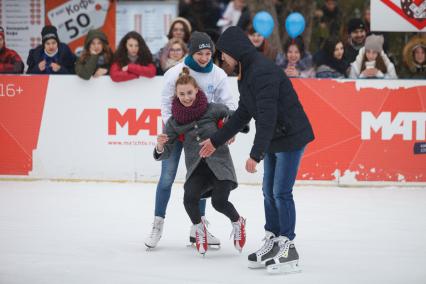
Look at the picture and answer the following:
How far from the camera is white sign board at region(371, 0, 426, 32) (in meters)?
10.4

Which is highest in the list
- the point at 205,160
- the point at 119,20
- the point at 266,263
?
the point at 119,20

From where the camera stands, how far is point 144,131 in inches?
395

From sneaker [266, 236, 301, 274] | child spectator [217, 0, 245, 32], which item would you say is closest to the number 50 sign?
child spectator [217, 0, 245, 32]

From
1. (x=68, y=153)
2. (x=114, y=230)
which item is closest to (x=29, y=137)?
(x=68, y=153)

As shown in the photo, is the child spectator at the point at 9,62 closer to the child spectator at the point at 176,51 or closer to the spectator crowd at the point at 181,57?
the spectator crowd at the point at 181,57

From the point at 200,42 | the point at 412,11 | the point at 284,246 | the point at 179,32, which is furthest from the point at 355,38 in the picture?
the point at 284,246

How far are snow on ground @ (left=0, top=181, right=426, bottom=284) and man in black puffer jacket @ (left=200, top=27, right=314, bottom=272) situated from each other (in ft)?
0.59

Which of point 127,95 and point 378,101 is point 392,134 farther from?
point 127,95

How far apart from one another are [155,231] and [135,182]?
3275 mm

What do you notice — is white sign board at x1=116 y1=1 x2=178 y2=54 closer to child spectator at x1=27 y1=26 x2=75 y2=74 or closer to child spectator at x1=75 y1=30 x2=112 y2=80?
child spectator at x1=27 y1=26 x2=75 y2=74

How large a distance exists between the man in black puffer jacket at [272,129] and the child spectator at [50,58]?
175 inches

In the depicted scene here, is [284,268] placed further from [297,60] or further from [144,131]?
[297,60]

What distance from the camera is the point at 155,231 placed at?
6867 mm

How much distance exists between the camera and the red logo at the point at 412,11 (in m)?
10.4
